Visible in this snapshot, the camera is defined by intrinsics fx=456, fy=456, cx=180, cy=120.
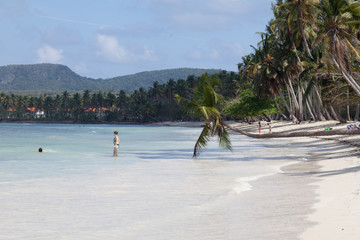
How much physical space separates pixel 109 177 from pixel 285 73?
44718 mm

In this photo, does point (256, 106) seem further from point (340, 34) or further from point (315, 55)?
point (340, 34)

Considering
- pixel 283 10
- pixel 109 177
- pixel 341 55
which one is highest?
pixel 283 10

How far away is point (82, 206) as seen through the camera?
11805 millimetres

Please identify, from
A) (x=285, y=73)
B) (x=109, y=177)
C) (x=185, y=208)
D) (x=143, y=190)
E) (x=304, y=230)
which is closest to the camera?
(x=304, y=230)

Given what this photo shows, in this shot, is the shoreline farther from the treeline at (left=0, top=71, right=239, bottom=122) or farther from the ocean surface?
the treeline at (left=0, top=71, right=239, bottom=122)

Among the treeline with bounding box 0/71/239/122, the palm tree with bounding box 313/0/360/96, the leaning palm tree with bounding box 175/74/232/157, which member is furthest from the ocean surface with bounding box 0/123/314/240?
the treeline with bounding box 0/71/239/122

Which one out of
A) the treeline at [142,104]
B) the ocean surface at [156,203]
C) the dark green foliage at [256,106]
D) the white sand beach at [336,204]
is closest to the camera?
the white sand beach at [336,204]

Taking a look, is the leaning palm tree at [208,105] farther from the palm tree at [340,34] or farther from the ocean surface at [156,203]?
the palm tree at [340,34]

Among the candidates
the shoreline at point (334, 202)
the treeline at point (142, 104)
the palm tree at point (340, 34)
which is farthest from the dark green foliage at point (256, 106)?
the shoreline at point (334, 202)

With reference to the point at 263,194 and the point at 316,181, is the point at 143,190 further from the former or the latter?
the point at 316,181

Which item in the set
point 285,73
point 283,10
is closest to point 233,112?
point 285,73

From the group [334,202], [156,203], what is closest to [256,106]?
[156,203]

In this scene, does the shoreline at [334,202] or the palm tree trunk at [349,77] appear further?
the palm tree trunk at [349,77]

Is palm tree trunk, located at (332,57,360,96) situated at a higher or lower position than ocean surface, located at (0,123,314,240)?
higher
